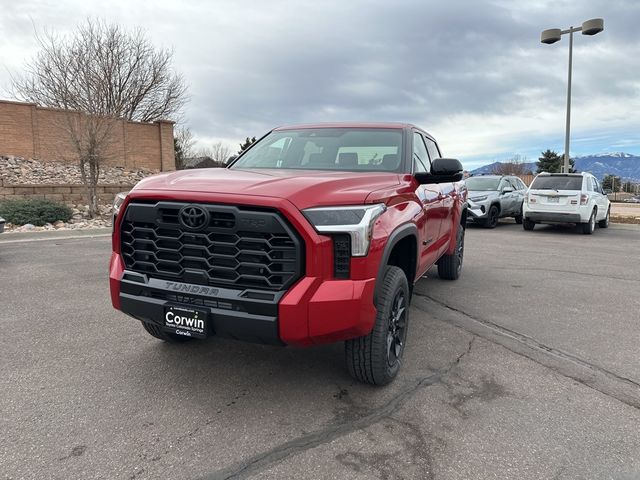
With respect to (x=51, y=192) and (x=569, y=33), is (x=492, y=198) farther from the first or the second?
(x=51, y=192)

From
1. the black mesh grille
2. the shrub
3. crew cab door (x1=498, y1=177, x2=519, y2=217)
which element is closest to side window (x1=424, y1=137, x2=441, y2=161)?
the black mesh grille

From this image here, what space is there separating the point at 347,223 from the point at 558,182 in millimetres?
12217

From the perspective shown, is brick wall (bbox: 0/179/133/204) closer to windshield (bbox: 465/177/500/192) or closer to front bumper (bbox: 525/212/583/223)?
windshield (bbox: 465/177/500/192)

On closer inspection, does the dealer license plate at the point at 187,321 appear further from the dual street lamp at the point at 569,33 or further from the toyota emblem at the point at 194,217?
the dual street lamp at the point at 569,33

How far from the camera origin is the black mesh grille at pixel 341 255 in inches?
103

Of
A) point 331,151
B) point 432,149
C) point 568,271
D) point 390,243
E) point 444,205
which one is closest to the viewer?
point 390,243

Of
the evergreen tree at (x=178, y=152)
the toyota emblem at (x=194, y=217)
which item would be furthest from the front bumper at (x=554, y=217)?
the evergreen tree at (x=178, y=152)

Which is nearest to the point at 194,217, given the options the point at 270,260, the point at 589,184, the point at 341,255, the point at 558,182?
the point at 270,260

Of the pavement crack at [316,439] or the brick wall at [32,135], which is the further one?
the brick wall at [32,135]

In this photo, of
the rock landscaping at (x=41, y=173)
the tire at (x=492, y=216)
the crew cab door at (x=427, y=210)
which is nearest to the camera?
the crew cab door at (x=427, y=210)

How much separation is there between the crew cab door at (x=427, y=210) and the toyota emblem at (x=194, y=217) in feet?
5.87

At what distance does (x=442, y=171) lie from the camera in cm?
370

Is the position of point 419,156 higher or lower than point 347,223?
higher

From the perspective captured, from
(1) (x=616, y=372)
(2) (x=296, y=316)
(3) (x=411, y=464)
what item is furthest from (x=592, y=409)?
(2) (x=296, y=316)
